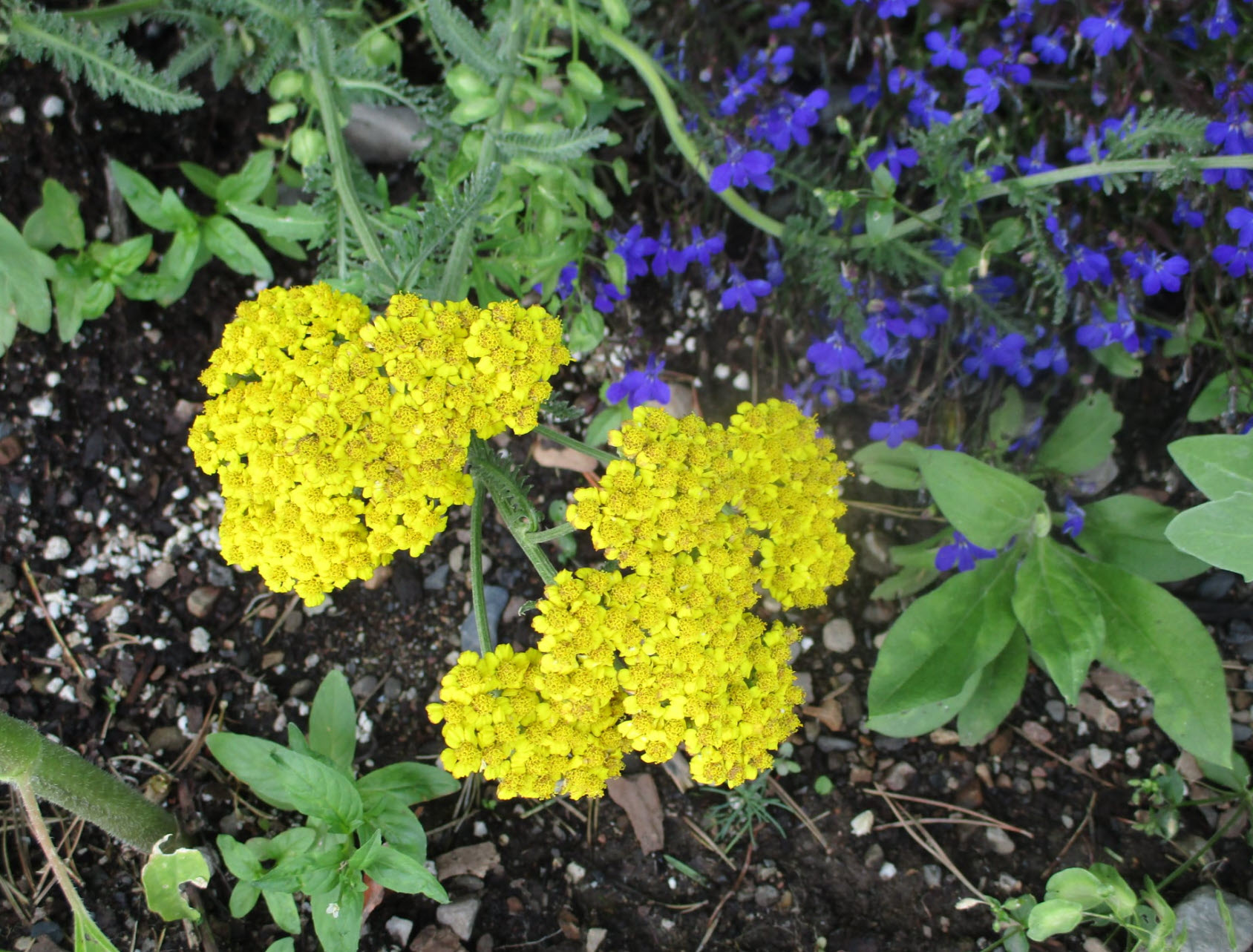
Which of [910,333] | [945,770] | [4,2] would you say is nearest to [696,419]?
[910,333]

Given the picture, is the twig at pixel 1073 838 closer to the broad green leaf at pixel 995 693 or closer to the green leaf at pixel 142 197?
the broad green leaf at pixel 995 693

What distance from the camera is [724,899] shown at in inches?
85.5

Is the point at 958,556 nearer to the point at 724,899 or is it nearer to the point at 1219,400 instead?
the point at 1219,400

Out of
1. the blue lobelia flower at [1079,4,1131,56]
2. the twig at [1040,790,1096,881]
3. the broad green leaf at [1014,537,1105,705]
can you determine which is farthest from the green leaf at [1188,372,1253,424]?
the twig at [1040,790,1096,881]

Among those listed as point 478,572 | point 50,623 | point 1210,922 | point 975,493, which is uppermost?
point 478,572

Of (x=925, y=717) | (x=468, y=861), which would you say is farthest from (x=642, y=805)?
(x=925, y=717)

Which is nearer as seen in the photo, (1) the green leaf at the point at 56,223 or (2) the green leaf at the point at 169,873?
(2) the green leaf at the point at 169,873

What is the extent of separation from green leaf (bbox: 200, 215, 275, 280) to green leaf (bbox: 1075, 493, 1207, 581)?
6.55 ft

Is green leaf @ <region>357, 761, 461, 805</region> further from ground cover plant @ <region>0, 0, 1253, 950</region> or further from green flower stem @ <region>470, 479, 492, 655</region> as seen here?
green flower stem @ <region>470, 479, 492, 655</region>

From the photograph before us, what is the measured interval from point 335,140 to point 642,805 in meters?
1.57

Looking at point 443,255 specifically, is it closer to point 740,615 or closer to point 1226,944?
point 740,615

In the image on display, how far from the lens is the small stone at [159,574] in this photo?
2424mm

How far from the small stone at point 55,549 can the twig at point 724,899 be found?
174 centimetres

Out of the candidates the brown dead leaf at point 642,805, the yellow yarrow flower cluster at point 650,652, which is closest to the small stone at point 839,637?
the brown dead leaf at point 642,805
